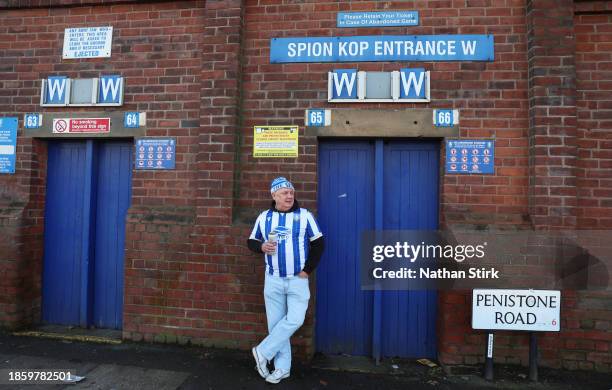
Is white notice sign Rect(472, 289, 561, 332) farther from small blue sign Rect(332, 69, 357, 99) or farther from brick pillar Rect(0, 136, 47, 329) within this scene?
brick pillar Rect(0, 136, 47, 329)

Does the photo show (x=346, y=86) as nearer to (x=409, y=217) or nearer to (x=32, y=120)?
(x=409, y=217)

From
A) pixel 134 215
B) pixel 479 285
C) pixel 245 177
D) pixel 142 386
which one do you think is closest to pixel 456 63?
pixel 479 285

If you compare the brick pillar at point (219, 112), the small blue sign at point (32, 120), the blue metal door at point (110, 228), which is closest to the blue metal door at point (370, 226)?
the brick pillar at point (219, 112)

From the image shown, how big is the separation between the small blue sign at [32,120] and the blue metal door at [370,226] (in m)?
3.44

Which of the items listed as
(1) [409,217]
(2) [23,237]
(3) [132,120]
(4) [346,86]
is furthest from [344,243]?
(2) [23,237]

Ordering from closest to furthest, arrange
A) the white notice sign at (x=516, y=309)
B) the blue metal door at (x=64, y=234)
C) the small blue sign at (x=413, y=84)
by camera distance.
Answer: the white notice sign at (x=516, y=309) < the small blue sign at (x=413, y=84) < the blue metal door at (x=64, y=234)

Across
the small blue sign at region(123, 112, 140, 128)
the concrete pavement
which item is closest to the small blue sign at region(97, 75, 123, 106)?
the small blue sign at region(123, 112, 140, 128)

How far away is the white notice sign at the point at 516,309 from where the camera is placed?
3.49 metres

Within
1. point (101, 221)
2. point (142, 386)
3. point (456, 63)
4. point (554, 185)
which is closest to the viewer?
point (142, 386)

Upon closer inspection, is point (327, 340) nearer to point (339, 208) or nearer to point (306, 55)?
point (339, 208)

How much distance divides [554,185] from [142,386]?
434cm

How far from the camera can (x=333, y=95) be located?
4121 mm

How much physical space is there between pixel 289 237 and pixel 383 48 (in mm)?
2346

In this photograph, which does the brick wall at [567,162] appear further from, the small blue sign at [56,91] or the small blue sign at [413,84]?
the small blue sign at [56,91]
